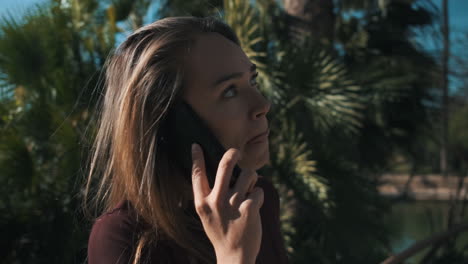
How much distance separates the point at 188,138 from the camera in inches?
42.4

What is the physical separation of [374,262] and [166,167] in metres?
2.62

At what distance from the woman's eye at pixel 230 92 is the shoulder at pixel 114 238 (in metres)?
0.40

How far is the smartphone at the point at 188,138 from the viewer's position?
1051mm

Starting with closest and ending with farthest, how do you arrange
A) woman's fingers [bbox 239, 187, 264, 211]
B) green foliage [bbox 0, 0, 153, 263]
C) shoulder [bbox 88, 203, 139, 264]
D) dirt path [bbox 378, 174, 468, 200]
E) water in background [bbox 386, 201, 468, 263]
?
woman's fingers [bbox 239, 187, 264, 211] < shoulder [bbox 88, 203, 139, 264] < green foliage [bbox 0, 0, 153, 263] < water in background [bbox 386, 201, 468, 263] < dirt path [bbox 378, 174, 468, 200]

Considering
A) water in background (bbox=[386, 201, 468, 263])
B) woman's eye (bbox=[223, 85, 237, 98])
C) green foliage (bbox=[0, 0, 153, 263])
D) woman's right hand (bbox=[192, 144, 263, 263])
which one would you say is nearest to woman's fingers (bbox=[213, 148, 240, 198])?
Result: woman's right hand (bbox=[192, 144, 263, 263])

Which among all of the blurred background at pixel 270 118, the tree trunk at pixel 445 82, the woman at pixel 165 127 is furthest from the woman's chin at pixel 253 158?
the tree trunk at pixel 445 82

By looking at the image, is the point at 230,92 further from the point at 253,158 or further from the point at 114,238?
the point at 114,238

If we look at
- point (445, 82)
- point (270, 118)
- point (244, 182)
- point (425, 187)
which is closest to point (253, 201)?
point (244, 182)

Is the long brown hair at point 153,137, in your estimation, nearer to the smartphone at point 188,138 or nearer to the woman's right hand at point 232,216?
the smartphone at point 188,138

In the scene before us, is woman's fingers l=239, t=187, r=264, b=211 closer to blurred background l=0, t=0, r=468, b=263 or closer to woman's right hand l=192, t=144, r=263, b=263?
woman's right hand l=192, t=144, r=263, b=263

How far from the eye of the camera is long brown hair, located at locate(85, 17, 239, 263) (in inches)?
43.8

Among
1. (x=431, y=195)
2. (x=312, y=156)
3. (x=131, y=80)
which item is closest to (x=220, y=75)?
(x=131, y=80)

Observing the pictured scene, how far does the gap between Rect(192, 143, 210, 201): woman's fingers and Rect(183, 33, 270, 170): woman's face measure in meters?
0.13

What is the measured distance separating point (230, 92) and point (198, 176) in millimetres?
284
